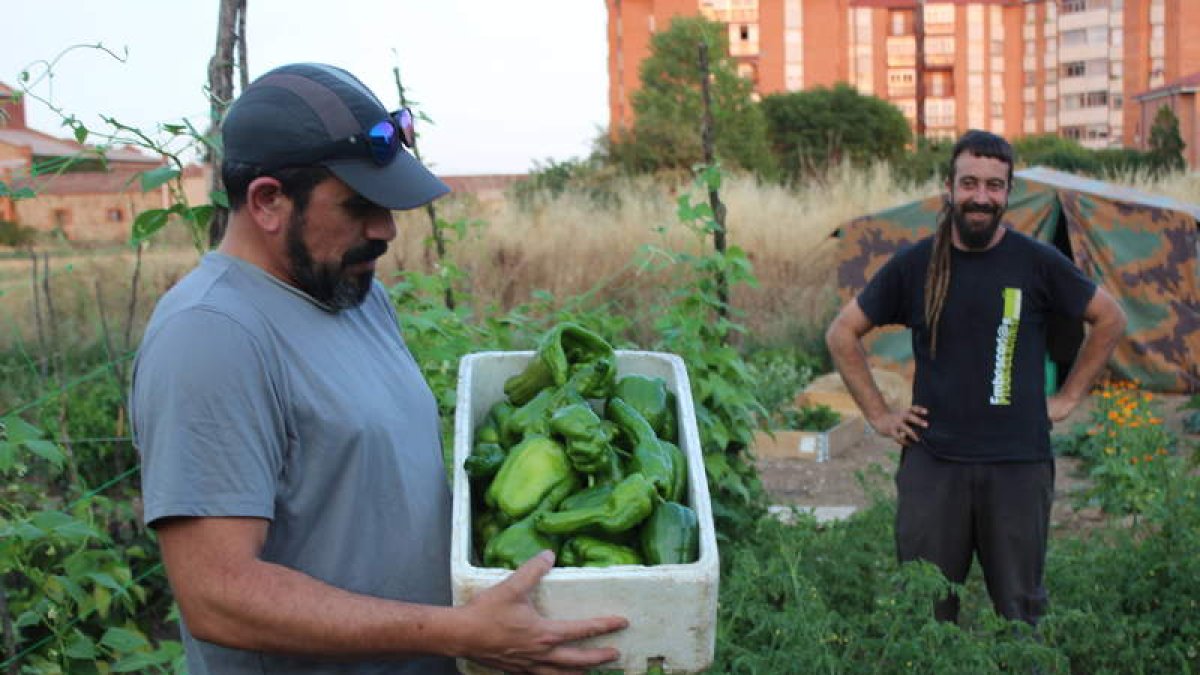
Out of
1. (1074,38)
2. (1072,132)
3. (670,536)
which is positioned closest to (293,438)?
(670,536)

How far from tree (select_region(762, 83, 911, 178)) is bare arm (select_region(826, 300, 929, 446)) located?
39.4m

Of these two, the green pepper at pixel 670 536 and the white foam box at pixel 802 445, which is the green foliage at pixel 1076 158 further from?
the green pepper at pixel 670 536

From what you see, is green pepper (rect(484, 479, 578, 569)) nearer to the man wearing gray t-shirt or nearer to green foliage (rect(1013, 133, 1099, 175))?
the man wearing gray t-shirt

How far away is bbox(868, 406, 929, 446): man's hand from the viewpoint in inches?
181

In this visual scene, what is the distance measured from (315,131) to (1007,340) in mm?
3110

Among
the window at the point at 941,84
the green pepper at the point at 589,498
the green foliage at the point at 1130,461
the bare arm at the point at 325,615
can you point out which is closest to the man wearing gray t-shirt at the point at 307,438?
the bare arm at the point at 325,615

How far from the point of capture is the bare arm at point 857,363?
4.84 metres

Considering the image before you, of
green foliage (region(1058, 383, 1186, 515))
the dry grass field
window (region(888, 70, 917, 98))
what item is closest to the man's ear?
green foliage (region(1058, 383, 1186, 515))

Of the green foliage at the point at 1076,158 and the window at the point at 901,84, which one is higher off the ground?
the window at the point at 901,84

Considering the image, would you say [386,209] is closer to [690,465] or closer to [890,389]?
[690,465]

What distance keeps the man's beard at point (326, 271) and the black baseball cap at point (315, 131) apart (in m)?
0.09

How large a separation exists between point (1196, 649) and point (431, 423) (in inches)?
135

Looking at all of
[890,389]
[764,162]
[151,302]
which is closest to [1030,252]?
[890,389]

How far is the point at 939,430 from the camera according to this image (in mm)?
4547
